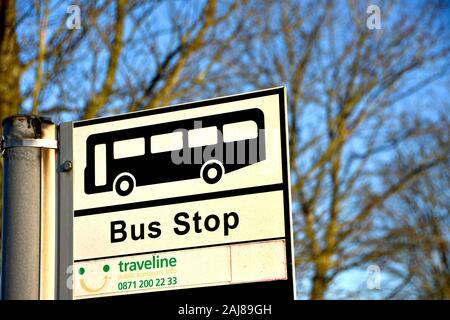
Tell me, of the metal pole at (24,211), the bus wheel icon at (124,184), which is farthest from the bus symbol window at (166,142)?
the metal pole at (24,211)

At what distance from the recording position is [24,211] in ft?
9.34

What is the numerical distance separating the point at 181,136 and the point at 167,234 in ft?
0.90

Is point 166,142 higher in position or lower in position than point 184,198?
higher

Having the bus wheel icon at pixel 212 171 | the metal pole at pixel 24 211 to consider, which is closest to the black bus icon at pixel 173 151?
the bus wheel icon at pixel 212 171

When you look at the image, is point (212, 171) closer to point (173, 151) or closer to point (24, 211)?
point (173, 151)

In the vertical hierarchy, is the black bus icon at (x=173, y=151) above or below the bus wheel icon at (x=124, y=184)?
above

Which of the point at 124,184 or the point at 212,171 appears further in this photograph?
the point at 124,184

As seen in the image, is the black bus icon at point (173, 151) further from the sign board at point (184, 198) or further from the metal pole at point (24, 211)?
the metal pole at point (24, 211)

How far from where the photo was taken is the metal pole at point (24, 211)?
2797 mm

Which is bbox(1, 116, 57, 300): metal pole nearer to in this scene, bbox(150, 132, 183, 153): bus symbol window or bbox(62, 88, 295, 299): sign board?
bbox(62, 88, 295, 299): sign board

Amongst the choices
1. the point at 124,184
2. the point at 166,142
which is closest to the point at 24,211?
the point at 124,184

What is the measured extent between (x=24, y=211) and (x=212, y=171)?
564mm

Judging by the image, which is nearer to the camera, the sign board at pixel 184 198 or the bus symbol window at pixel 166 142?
the sign board at pixel 184 198
